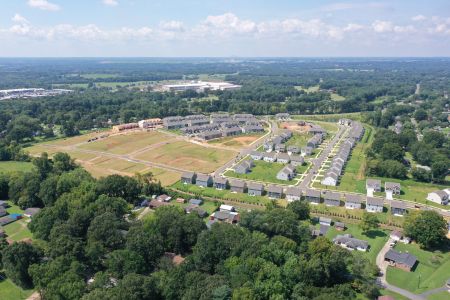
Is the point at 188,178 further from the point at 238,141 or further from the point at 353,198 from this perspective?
the point at 238,141

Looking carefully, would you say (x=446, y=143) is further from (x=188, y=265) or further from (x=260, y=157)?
(x=188, y=265)

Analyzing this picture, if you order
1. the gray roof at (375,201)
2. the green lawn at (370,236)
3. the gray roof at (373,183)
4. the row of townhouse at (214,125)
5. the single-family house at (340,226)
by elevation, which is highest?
the row of townhouse at (214,125)

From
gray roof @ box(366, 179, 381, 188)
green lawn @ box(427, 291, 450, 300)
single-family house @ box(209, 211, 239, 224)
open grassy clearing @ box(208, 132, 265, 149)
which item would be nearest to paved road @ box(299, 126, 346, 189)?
gray roof @ box(366, 179, 381, 188)

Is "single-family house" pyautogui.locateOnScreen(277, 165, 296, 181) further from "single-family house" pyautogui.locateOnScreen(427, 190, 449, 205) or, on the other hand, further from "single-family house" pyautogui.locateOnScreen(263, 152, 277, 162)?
"single-family house" pyautogui.locateOnScreen(427, 190, 449, 205)

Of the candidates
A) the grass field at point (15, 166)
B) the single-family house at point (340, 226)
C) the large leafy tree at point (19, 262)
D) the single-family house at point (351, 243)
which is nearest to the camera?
the large leafy tree at point (19, 262)

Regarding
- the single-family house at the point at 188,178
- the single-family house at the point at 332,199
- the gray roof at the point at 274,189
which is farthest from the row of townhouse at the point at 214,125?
the single-family house at the point at 332,199

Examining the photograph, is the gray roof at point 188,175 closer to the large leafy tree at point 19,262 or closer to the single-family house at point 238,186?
the single-family house at point 238,186
